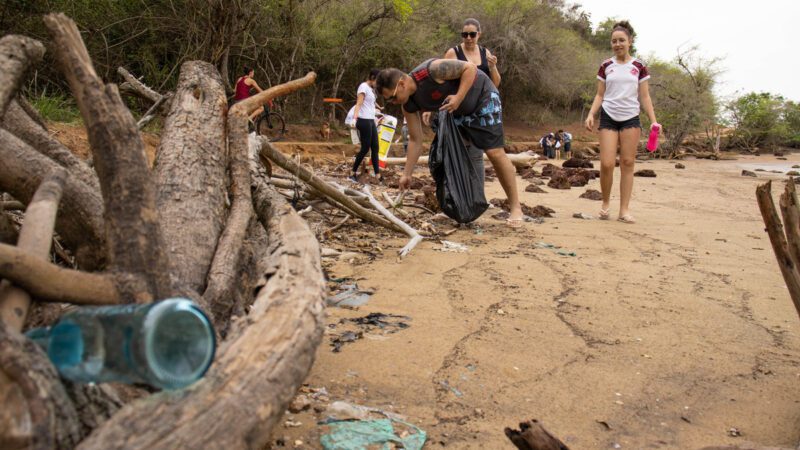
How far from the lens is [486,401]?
94.3 inches

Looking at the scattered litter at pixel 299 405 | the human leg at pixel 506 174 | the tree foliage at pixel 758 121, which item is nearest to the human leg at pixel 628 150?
the human leg at pixel 506 174

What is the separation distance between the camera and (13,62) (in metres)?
1.92

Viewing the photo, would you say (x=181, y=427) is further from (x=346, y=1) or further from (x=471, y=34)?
(x=346, y=1)

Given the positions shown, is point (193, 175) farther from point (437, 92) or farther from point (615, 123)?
point (615, 123)

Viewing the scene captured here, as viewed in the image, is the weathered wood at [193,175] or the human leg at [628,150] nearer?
the weathered wood at [193,175]

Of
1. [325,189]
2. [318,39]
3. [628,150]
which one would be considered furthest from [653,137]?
[318,39]

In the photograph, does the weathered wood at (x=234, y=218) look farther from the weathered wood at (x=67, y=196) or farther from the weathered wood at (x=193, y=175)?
the weathered wood at (x=67, y=196)

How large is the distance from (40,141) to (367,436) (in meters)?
1.45

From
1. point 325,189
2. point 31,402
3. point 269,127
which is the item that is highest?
point 31,402

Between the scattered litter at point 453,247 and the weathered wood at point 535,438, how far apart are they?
10.4 ft

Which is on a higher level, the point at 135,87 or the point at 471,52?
the point at 471,52

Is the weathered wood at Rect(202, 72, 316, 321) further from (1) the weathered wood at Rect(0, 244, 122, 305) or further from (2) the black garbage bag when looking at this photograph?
(2) the black garbage bag

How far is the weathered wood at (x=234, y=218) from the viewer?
2010 millimetres

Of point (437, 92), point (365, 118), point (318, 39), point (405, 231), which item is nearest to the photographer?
point (405, 231)
